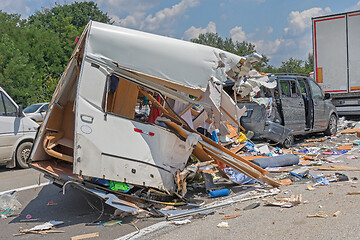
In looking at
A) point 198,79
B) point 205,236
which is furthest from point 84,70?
point 205,236

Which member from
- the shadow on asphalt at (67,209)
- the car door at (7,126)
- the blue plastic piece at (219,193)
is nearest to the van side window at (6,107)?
the car door at (7,126)

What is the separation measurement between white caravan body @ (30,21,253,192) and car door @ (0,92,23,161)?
407 cm

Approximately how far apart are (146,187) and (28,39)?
89.1 ft

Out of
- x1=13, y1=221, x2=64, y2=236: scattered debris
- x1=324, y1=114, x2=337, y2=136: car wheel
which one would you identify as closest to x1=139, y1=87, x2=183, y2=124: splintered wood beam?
x1=13, y1=221, x2=64, y2=236: scattered debris

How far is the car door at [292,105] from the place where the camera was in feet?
35.1

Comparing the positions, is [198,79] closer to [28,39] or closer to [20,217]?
[20,217]

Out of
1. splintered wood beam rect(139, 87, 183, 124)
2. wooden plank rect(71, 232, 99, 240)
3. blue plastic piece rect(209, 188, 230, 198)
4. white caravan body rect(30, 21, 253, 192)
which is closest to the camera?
wooden plank rect(71, 232, 99, 240)

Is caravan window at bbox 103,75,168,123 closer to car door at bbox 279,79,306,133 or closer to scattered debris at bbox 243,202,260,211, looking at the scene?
scattered debris at bbox 243,202,260,211

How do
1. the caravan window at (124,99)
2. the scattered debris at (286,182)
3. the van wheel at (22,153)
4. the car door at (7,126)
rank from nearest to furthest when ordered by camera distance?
the caravan window at (124,99) → the scattered debris at (286,182) → the car door at (7,126) → the van wheel at (22,153)

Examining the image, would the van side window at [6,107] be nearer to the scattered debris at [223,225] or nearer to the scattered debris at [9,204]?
the scattered debris at [9,204]

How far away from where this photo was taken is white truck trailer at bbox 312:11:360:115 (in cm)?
1527

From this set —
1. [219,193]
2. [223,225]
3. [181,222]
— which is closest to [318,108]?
[219,193]

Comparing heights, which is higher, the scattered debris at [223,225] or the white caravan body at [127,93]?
the white caravan body at [127,93]

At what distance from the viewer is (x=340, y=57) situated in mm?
15578
